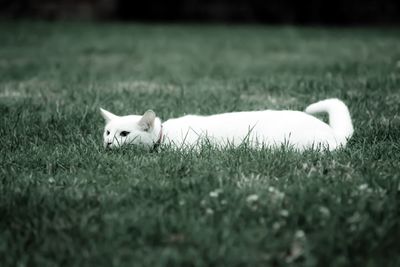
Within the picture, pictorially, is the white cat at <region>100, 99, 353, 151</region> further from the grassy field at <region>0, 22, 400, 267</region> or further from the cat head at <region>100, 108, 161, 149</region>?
the grassy field at <region>0, 22, 400, 267</region>

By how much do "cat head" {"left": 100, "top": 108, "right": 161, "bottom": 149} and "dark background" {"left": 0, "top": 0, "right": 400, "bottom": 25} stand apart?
15.5 m

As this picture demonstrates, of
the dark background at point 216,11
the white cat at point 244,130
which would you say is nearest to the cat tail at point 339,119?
the white cat at point 244,130

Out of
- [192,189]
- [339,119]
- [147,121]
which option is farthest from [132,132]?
[339,119]

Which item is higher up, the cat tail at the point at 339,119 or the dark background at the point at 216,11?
the dark background at the point at 216,11

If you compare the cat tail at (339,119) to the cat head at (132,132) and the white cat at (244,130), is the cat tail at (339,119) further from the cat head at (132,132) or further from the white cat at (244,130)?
the cat head at (132,132)

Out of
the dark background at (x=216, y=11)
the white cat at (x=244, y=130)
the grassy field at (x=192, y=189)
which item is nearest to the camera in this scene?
the grassy field at (x=192, y=189)

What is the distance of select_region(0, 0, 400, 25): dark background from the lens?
55.8 feet

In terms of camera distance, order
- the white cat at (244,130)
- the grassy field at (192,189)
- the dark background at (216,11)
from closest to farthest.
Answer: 1. the grassy field at (192,189)
2. the white cat at (244,130)
3. the dark background at (216,11)

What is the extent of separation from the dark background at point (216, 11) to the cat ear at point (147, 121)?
15584 mm

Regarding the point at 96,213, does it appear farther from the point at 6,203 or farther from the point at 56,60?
the point at 56,60

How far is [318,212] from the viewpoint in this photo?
6.41ft

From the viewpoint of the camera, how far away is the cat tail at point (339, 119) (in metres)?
2.92

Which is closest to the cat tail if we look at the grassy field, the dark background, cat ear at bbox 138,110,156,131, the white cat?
the white cat

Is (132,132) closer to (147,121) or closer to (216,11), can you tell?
(147,121)
